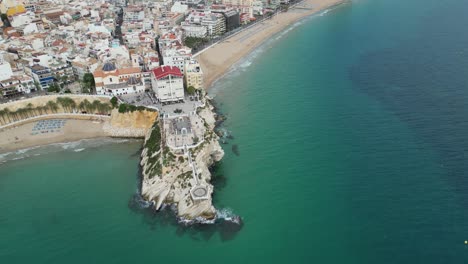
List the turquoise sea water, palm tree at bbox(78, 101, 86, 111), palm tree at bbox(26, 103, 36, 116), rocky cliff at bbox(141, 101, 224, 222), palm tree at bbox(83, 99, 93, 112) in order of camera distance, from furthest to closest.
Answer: palm tree at bbox(78, 101, 86, 111)
palm tree at bbox(26, 103, 36, 116)
palm tree at bbox(83, 99, 93, 112)
rocky cliff at bbox(141, 101, 224, 222)
the turquoise sea water

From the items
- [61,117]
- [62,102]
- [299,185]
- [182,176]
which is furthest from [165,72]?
[299,185]

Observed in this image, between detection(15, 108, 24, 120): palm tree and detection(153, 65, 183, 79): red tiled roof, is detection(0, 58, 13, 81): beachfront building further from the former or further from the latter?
detection(153, 65, 183, 79): red tiled roof

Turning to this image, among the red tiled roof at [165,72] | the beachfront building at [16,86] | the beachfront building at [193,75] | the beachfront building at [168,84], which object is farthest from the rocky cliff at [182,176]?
the beachfront building at [16,86]

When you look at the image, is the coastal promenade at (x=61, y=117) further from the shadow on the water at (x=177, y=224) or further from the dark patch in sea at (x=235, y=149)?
the shadow on the water at (x=177, y=224)

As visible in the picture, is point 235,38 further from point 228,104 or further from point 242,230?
point 242,230

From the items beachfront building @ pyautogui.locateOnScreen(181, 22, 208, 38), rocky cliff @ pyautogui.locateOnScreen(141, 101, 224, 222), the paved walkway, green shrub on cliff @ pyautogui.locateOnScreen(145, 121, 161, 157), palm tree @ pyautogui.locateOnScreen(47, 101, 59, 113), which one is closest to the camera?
the paved walkway

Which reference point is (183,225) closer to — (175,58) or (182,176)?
(182,176)

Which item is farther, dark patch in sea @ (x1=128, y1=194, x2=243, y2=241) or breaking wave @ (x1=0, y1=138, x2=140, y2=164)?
breaking wave @ (x1=0, y1=138, x2=140, y2=164)

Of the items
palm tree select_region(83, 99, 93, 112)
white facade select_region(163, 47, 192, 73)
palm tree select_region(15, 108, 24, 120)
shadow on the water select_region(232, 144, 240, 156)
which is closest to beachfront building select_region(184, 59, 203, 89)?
white facade select_region(163, 47, 192, 73)
